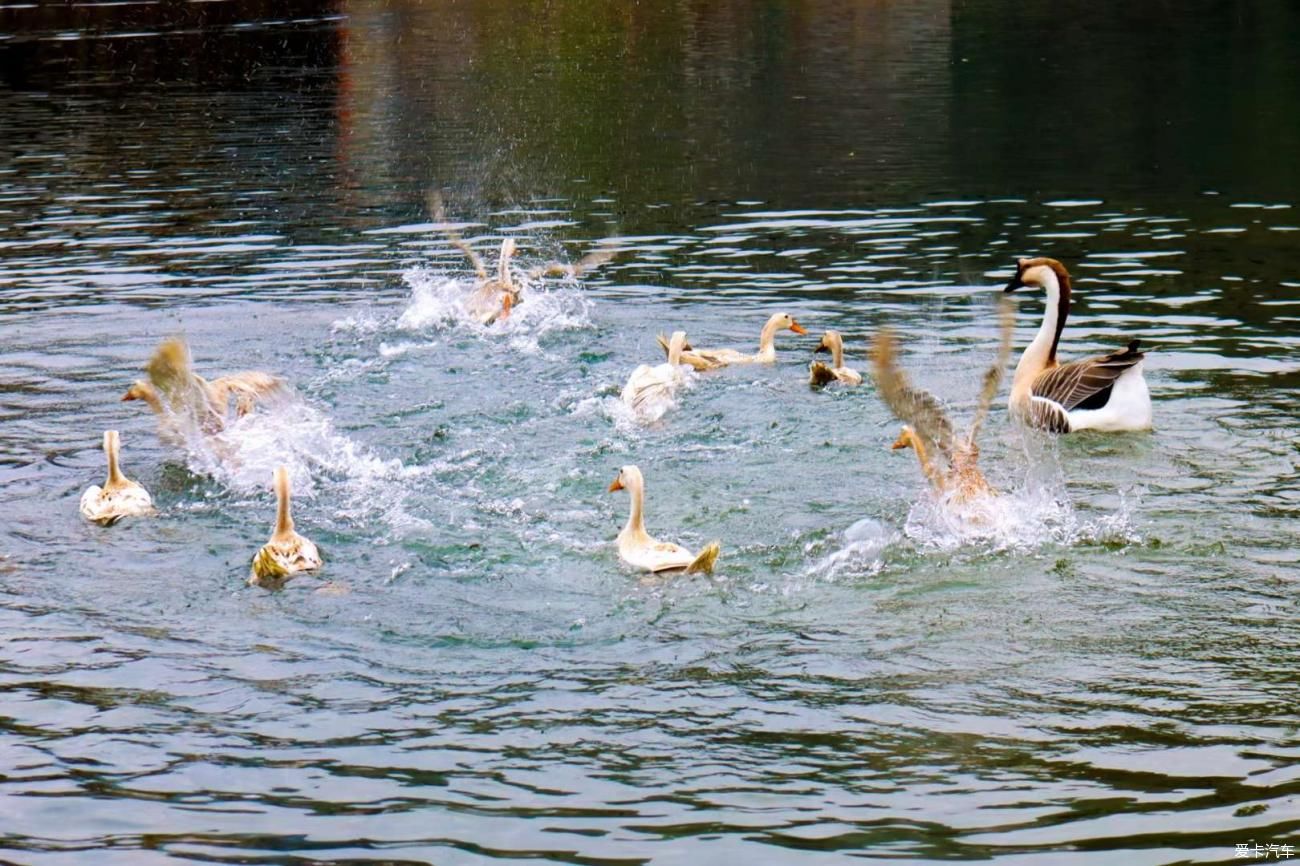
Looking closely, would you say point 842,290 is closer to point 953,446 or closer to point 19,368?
point 953,446

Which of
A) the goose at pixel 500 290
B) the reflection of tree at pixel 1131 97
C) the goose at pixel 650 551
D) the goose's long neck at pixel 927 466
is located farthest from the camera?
the reflection of tree at pixel 1131 97

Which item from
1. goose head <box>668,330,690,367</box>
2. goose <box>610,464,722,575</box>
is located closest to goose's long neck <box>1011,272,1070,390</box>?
goose head <box>668,330,690,367</box>

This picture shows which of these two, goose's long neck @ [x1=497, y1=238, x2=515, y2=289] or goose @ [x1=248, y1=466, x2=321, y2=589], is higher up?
goose's long neck @ [x1=497, y1=238, x2=515, y2=289]

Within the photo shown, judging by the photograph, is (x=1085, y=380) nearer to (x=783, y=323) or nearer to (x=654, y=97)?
(x=783, y=323)

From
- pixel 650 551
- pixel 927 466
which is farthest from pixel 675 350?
pixel 650 551

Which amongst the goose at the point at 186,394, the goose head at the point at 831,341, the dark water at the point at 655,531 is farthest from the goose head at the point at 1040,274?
the goose at the point at 186,394

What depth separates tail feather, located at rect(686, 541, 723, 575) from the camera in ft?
35.8

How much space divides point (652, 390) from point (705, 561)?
3889 millimetres

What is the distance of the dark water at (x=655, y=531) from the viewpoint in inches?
328

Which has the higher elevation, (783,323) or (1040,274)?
(1040,274)

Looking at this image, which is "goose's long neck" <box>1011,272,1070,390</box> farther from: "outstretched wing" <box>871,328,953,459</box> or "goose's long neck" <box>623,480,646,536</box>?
"goose's long neck" <box>623,480,646,536</box>

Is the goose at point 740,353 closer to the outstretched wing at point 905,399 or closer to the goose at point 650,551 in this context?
the outstretched wing at point 905,399

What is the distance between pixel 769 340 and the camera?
16734 millimetres

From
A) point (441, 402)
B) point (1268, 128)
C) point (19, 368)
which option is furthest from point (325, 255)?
point (1268, 128)
